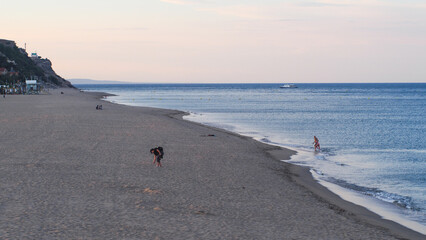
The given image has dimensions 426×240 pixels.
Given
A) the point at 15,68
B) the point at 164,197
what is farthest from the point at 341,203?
the point at 15,68

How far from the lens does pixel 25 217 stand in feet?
39.6

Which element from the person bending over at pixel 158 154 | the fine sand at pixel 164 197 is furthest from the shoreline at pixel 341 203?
the person bending over at pixel 158 154

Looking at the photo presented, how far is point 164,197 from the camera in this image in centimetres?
1512

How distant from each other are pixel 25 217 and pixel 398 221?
11.0m

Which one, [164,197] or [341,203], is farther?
[341,203]

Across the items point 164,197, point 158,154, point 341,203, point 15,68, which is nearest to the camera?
point 164,197

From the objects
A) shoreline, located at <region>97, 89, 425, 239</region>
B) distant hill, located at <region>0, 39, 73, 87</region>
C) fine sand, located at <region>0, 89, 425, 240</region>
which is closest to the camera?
fine sand, located at <region>0, 89, 425, 240</region>

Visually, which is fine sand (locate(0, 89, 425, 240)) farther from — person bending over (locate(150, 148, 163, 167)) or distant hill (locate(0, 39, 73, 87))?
distant hill (locate(0, 39, 73, 87))

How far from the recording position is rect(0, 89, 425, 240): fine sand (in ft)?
38.7

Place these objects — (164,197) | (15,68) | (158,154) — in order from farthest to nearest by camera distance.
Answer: (15,68) → (158,154) → (164,197)

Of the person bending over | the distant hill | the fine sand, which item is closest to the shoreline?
the fine sand

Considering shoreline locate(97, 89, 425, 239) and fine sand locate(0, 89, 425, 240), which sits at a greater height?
fine sand locate(0, 89, 425, 240)

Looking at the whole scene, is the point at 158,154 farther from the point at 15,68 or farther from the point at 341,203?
the point at 15,68

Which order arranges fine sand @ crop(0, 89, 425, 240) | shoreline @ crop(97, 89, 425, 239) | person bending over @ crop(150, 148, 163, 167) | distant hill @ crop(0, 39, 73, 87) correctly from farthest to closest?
distant hill @ crop(0, 39, 73, 87) → person bending over @ crop(150, 148, 163, 167) → shoreline @ crop(97, 89, 425, 239) → fine sand @ crop(0, 89, 425, 240)
